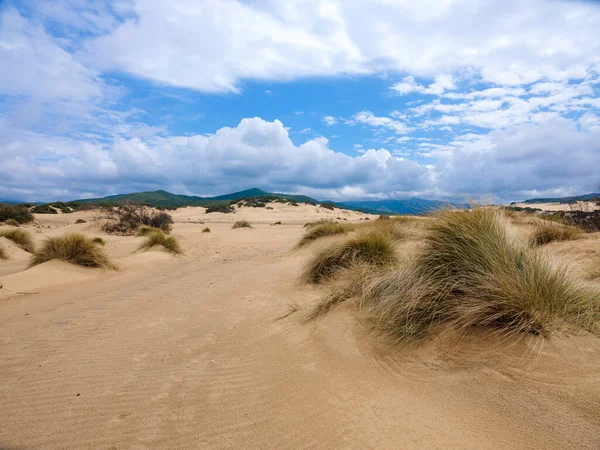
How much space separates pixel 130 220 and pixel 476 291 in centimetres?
2129

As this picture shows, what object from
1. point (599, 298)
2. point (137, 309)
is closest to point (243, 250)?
point (137, 309)

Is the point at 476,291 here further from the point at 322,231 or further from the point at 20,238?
the point at 20,238

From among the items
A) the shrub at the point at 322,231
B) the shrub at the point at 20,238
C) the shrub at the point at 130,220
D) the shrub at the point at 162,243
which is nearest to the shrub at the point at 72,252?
the shrub at the point at 162,243

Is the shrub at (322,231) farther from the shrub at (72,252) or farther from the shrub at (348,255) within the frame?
the shrub at (72,252)

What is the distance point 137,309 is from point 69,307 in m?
1.10

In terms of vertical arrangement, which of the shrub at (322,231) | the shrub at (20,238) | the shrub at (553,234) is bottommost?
the shrub at (20,238)

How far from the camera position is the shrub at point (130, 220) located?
20.0 metres

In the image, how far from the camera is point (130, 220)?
68.2 feet

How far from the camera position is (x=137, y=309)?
5402 millimetres

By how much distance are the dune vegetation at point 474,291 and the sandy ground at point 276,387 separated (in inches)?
7.7

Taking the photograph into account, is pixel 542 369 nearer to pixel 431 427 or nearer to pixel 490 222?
pixel 431 427

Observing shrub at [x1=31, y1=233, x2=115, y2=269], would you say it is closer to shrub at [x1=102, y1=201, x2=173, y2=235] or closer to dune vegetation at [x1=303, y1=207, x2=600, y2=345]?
dune vegetation at [x1=303, y1=207, x2=600, y2=345]

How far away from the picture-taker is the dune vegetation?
2.76m

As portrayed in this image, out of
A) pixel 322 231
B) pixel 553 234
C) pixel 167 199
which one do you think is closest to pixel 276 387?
pixel 553 234
